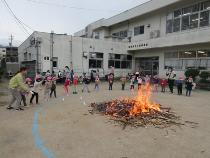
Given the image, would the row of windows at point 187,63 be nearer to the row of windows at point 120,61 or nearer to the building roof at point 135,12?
the building roof at point 135,12

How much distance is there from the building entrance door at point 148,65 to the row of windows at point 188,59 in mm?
2056

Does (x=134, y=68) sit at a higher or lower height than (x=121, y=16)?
lower

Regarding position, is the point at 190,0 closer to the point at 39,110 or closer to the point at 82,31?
the point at 39,110

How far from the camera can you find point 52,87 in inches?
509

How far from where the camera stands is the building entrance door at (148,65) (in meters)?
25.8

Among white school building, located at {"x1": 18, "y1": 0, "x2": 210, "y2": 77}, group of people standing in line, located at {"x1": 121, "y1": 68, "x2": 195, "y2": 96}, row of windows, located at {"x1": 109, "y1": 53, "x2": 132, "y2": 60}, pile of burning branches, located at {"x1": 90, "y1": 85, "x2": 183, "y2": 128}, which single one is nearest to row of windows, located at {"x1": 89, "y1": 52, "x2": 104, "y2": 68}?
white school building, located at {"x1": 18, "y1": 0, "x2": 210, "y2": 77}

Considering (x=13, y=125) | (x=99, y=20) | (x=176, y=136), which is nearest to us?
(x=176, y=136)

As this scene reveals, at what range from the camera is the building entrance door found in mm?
25809

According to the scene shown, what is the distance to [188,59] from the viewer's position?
21.1m

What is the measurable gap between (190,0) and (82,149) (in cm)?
1979

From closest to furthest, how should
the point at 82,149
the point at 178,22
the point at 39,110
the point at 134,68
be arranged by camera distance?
the point at 82,149, the point at 39,110, the point at 178,22, the point at 134,68

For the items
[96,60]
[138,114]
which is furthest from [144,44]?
[138,114]

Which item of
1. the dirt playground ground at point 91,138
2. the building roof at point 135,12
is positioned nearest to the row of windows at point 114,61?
the building roof at point 135,12

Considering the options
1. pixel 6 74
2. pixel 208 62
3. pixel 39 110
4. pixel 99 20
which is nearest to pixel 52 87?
pixel 39 110
